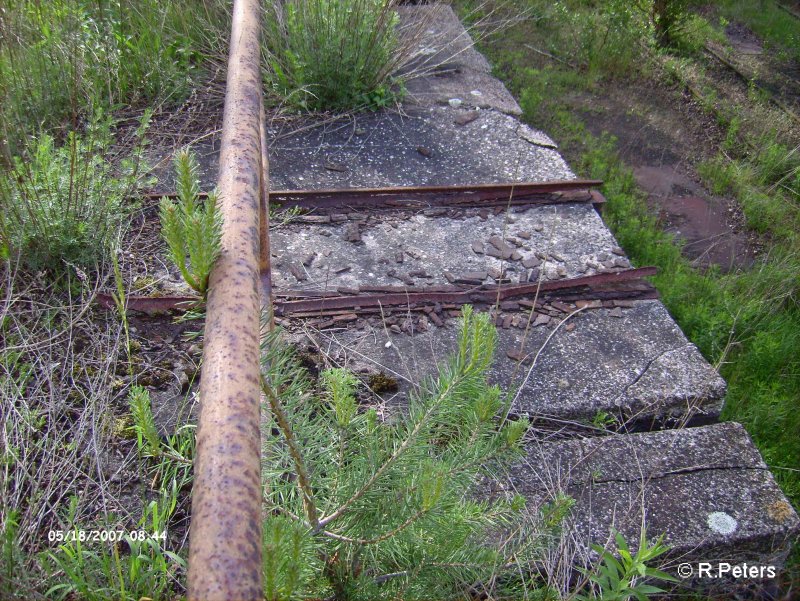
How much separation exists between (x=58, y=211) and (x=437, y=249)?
169 cm

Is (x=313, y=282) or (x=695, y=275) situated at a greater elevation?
(x=313, y=282)

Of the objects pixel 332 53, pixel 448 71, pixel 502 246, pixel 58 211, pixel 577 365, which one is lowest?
pixel 577 365

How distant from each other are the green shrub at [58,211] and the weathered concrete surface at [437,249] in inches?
29.5

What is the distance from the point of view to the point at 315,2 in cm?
413

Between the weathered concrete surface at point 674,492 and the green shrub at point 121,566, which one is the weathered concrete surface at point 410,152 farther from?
the green shrub at point 121,566

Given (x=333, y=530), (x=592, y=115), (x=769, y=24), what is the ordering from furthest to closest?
(x=769, y=24), (x=592, y=115), (x=333, y=530)

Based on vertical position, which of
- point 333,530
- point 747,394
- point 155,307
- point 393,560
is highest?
point 333,530

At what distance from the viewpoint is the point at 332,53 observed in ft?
13.5

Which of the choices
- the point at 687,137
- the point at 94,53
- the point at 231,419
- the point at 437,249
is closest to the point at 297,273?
the point at 437,249

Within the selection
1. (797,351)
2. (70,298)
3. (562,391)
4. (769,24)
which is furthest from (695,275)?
(769,24)

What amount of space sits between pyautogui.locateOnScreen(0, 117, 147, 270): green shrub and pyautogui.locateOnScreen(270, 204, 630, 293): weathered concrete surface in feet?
2.46

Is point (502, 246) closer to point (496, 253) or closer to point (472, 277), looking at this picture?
point (496, 253)

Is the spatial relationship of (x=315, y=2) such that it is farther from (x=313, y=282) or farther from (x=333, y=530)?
(x=333, y=530)

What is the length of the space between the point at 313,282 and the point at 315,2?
6.75 ft
